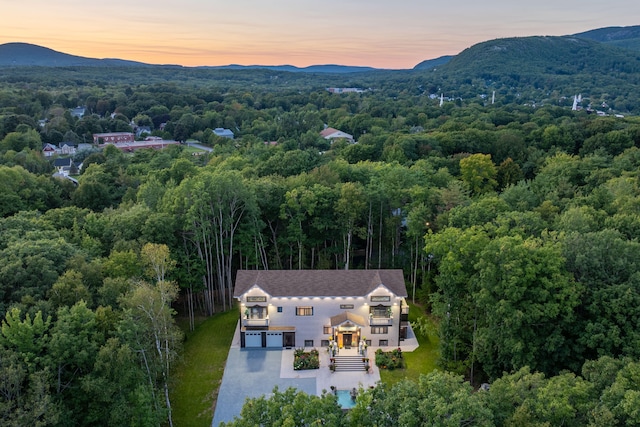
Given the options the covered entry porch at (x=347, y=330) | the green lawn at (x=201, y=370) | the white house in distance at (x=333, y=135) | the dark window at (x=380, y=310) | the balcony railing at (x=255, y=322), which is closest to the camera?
the green lawn at (x=201, y=370)

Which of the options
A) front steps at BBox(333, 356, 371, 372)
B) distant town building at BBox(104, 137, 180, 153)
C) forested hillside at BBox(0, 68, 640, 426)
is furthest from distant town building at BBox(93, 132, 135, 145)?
front steps at BBox(333, 356, 371, 372)

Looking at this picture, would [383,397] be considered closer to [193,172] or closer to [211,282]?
[211,282]

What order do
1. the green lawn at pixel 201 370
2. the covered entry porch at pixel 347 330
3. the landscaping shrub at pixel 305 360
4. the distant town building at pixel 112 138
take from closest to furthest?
the green lawn at pixel 201 370
the landscaping shrub at pixel 305 360
the covered entry porch at pixel 347 330
the distant town building at pixel 112 138

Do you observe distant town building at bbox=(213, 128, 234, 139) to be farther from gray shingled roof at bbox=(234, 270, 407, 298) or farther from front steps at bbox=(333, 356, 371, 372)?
front steps at bbox=(333, 356, 371, 372)

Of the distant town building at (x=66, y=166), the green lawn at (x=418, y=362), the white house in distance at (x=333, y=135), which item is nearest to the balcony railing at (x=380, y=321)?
the green lawn at (x=418, y=362)

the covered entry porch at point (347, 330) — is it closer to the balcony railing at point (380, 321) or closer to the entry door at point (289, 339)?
the balcony railing at point (380, 321)
